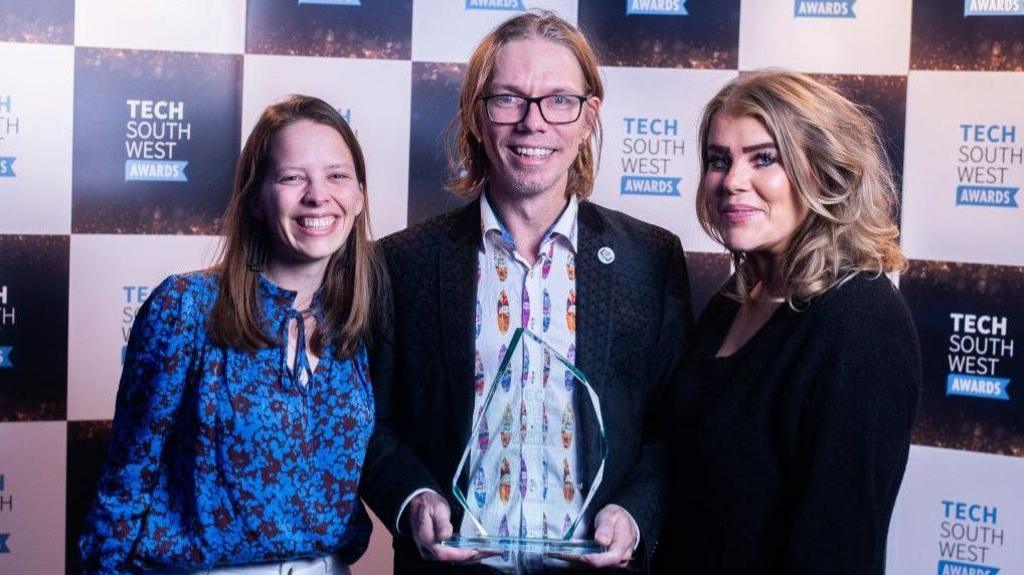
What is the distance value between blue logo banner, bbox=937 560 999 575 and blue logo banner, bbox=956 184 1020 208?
3.08ft

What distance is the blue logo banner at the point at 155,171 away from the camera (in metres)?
3.06

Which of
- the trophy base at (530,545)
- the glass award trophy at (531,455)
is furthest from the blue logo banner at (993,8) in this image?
the trophy base at (530,545)

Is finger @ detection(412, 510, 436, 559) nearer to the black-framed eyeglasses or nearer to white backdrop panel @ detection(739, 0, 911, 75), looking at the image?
the black-framed eyeglasses

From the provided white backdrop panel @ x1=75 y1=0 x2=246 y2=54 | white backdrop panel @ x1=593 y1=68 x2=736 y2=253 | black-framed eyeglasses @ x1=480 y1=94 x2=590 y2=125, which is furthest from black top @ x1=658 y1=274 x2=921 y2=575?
white backdrop panel @ x1=75 y1=0 x2=246 y2=54

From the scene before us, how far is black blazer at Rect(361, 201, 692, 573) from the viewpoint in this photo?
6.57ft

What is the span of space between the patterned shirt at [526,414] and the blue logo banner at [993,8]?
60.7 inches

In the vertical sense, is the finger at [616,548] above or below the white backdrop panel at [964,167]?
below

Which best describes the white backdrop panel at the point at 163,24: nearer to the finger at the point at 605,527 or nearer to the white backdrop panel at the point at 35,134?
the white backdrop panel at the point at 35,134

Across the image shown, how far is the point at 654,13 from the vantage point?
3131 millimetres

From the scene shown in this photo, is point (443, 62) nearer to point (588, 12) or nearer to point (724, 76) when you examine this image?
point (588, 12)

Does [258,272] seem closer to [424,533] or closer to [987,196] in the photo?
[424,533]

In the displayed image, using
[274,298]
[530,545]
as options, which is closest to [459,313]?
[274,298]

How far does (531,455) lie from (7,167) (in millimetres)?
1826

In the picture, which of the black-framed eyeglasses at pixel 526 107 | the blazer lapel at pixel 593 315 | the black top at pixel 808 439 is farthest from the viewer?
the black-framed eyeglasses at pixel 526 107
